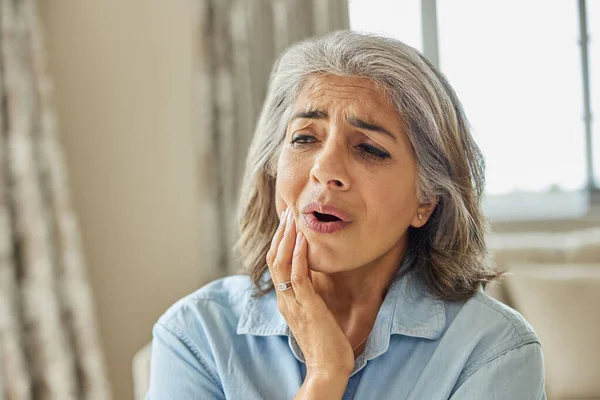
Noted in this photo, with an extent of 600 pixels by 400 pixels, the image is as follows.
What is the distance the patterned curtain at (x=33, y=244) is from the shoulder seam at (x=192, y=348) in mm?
1430

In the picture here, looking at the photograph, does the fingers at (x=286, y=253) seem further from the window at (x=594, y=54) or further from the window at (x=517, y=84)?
the window at (x=594, y=54)

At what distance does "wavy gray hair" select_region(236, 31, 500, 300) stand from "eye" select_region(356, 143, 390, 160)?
0.06 metres

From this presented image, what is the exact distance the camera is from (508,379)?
3.96 feet

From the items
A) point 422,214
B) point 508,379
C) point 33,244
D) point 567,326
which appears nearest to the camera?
point 508,379

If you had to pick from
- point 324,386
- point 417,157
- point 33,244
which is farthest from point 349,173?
point 33,244

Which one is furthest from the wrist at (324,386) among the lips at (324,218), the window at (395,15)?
the window at (395,15)

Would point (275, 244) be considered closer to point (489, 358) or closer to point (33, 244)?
point (489, 358)

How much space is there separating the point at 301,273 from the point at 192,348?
276 mm

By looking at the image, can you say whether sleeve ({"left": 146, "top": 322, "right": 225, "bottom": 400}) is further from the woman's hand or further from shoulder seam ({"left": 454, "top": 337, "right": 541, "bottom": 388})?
shoulder seam ({"left": 454, "top": 337, "right": 541, "bottom": 388})

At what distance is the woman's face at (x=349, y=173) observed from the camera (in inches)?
50.9

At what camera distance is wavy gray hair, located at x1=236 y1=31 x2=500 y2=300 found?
133 cm

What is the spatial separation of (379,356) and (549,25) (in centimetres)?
264

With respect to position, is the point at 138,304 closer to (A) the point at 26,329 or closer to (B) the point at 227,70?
(A) the point at 26,329

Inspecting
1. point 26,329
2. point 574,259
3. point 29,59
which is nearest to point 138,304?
point 26,329
